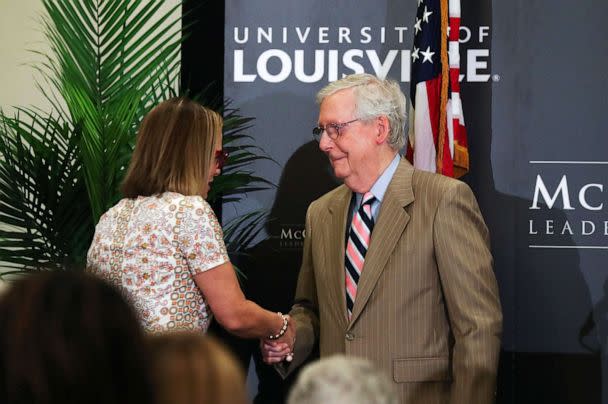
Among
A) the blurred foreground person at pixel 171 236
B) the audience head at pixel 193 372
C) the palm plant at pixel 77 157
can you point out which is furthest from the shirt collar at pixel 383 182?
the audience head at pixel 193 372

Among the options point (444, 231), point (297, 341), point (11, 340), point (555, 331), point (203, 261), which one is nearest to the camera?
point (11, 340)

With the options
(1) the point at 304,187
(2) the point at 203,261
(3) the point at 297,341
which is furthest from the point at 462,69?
(2) the point at 203,261

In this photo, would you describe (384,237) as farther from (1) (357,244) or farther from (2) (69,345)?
(2) (69,345)

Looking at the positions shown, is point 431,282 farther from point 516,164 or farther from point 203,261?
point 516,164

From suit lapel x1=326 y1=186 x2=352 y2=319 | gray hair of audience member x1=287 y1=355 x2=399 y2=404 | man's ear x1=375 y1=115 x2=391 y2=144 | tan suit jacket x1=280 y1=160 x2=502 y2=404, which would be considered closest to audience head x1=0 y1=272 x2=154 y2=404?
gray hair of audience member x1=287 y1=355 x2=399 y2=404

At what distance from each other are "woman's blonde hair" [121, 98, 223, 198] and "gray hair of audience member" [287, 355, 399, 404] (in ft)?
5.61

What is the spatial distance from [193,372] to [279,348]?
235 cm

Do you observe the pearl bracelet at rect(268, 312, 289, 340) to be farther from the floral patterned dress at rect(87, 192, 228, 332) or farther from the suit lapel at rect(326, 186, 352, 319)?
the floral patterned dress at rect(87, 192, 228, 332)

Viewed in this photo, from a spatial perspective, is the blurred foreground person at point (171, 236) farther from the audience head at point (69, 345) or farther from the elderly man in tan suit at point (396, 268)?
the audience head at point (69, 345)

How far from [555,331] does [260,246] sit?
1407 mm

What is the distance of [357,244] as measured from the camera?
3.77 metres

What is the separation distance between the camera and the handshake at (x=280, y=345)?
380cm

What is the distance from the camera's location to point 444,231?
3.54 metres

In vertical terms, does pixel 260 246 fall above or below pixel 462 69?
below
